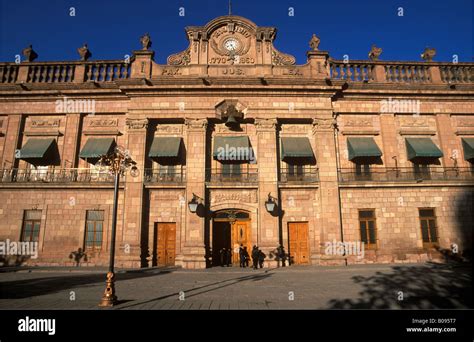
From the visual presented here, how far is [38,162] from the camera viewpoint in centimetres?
2002

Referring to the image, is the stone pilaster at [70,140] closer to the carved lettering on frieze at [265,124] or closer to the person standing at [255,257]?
the carved lettering on frieze at [265,124]

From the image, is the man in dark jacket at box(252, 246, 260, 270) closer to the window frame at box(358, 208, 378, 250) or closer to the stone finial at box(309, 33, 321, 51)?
the window frame at box(358, 208, 378, 250)

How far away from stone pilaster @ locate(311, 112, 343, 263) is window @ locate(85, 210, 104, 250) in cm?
1381

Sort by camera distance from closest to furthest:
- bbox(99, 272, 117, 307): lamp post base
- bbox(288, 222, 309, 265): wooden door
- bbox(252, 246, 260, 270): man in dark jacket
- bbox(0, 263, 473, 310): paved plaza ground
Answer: bbox(99, 272, 117, 307): lamp post base → bbox(0, 263, 473, 310): paved plaza ground → bbox(252, 246, 260, 270): man in dark jacket → bbox(288, 222, 309, 265): wooden door

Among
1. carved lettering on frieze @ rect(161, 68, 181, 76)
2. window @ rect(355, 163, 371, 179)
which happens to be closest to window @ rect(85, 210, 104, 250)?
carved lettering on frieze @ rect(161, 68, 181, 76)

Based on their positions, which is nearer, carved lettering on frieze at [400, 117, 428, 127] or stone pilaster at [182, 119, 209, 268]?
stone pilaster at [182, 119, 209, 268]

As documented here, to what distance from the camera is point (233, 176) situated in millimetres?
19453

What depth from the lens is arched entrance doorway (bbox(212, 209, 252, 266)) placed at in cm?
1875

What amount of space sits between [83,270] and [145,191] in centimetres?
569

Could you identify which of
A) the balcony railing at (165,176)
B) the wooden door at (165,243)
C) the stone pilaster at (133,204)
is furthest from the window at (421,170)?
the stone pilaster at (133,204)

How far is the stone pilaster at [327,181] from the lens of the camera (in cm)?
1823
